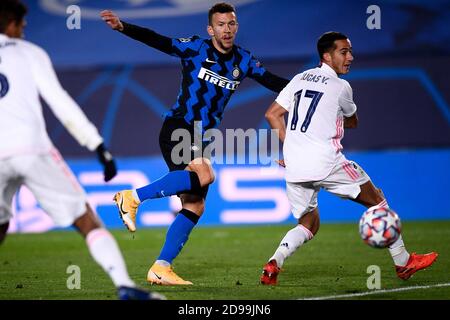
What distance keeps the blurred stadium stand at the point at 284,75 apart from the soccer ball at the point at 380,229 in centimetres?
739

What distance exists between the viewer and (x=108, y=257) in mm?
5281

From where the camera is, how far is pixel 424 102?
1460 centimetres

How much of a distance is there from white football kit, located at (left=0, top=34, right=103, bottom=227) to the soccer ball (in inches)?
95.2

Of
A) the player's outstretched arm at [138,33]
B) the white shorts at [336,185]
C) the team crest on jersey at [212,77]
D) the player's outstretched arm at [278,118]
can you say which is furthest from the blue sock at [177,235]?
the player's outstretched arm at [138,33]

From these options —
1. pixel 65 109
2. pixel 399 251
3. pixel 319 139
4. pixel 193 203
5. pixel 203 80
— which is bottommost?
pixel 399 251

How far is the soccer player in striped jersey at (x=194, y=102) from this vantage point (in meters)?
7.42

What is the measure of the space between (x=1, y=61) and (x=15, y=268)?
13.9ft

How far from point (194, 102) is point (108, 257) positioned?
281 cm

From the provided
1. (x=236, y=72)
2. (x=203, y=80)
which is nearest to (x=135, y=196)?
(x=203, y=80)

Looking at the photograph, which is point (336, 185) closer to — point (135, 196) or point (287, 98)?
point (287, 98)

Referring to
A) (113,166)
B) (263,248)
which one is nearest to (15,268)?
(263,248)

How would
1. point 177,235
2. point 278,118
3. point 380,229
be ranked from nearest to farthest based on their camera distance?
point 380,229, point 278,118, point 177,235

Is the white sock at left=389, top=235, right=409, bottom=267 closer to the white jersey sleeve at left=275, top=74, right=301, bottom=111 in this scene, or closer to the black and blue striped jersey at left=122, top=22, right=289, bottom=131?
the white jersey sleeve at left=275, top=74, right=301, bottom=111

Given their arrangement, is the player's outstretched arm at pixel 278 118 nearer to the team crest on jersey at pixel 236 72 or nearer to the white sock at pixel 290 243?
the team crest on jersey at pixel 236 72
